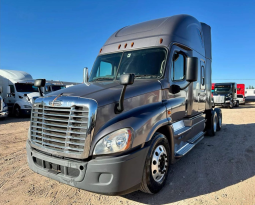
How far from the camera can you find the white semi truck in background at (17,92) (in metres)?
12.9

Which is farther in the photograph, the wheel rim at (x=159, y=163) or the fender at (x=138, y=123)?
the wheel rim at (x=159, y=163)

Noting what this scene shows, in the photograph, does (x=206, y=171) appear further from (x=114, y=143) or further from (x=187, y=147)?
(x=114, y=143)

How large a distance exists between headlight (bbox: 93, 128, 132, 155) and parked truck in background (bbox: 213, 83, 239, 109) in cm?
2004

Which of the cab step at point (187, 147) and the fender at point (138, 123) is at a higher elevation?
the fender at point (138, 123)

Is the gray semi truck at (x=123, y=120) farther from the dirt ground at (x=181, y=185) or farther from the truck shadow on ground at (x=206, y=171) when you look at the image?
Result: the dirt ground at (x=181, y=185)

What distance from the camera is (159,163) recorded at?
10.8 feet

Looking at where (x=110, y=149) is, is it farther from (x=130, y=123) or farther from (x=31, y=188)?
(x=31, y=188)

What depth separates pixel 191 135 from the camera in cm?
496

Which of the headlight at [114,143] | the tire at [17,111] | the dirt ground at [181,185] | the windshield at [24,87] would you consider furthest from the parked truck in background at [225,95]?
the headlight at [114,143]

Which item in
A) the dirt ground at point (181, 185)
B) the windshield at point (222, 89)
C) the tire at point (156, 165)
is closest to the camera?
the tire at point (156, 165)

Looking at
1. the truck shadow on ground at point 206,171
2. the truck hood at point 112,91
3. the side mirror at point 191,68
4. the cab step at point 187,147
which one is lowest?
the truck shadow on ground at point 206,171

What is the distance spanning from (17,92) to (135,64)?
12157 mm

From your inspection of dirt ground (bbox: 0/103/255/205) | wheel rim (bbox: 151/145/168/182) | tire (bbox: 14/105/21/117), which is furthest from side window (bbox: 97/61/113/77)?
tire (bbox: 14/105/21/117)

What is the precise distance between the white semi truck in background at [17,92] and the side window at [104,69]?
993 cm
